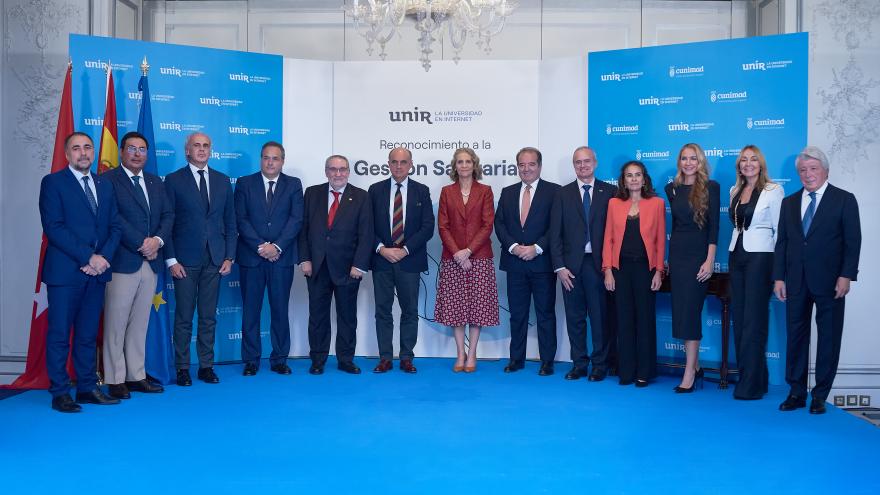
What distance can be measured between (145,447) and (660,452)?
2.44 metres

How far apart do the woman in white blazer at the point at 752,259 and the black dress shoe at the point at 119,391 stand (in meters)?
3.85

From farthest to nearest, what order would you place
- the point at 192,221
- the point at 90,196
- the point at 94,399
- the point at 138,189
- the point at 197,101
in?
the point at 197,101
the point at 192,221
the point at 138,189
the point at 94,399
the point at 90,196

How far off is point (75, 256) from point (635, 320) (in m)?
3.60

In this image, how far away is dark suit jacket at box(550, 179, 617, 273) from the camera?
18.5 feet

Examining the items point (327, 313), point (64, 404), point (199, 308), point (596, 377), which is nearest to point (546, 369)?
point (596, 377)

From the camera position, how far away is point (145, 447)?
372cm

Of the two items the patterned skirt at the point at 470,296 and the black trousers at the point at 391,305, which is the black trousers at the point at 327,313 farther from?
the patterned skirt at the point at 470,296

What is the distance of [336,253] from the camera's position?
18.8 ft

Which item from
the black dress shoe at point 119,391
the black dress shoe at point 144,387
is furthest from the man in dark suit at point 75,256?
the black dress shoe at point 144,387

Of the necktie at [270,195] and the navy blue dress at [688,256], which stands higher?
the necktie at [270,195]

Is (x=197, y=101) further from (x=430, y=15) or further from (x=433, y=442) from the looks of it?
(x=433, y=442)

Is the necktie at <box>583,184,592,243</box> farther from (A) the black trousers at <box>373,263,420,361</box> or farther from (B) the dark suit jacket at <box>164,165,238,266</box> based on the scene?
(B) the dark suit jacket at <box>164,165,238,266</box>

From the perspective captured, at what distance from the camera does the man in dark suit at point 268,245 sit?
571cm

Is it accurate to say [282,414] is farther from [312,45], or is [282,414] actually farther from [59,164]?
[312,45]
